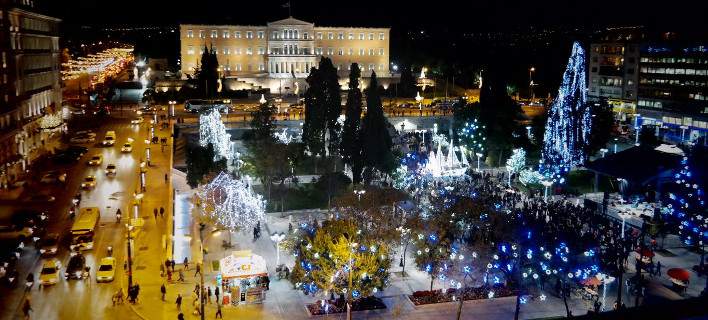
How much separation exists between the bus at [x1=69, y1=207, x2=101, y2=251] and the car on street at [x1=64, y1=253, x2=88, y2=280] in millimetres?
3041

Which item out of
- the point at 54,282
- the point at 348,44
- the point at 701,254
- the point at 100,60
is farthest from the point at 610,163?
the point at 100,60

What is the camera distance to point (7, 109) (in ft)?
151

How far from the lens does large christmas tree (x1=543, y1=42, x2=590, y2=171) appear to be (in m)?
47.5

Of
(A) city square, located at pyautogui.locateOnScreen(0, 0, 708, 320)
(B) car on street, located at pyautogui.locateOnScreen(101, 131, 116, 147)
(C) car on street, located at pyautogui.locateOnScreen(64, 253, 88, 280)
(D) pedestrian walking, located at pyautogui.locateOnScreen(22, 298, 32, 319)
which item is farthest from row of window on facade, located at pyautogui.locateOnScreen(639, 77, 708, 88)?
(D) pedestrian walking, located at pyautogui.locateOnScreen(22, 298, 32, 319)

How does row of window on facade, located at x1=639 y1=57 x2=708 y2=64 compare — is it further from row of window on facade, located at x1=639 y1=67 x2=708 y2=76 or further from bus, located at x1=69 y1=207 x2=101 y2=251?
bus, located at x1=69 y1=207 x2=101 y2=251

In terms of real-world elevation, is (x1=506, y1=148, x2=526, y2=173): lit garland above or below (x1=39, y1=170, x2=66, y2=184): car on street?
above

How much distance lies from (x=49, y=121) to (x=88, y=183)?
16.2m

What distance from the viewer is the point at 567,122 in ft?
157

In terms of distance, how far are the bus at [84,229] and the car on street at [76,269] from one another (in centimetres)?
304

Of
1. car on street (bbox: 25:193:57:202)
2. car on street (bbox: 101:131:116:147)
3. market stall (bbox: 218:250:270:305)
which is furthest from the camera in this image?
car on street (bbox: 101:131:116:147)

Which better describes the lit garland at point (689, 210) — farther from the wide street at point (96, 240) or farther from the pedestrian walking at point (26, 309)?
the pedestrian walking at point (26, 309)

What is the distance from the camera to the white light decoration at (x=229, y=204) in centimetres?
3359

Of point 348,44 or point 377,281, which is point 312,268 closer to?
point 377,281

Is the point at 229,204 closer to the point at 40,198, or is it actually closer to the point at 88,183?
the point at 40,198
